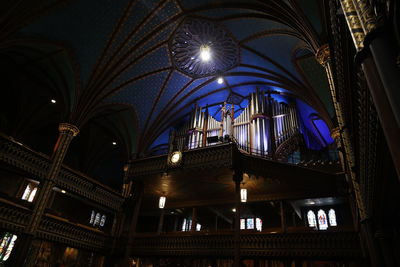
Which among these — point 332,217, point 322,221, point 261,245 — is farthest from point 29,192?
point 332,217

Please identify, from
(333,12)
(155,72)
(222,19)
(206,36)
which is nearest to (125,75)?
(155,72)

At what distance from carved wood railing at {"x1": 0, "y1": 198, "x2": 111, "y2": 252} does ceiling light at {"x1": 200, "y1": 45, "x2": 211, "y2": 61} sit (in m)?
11.3

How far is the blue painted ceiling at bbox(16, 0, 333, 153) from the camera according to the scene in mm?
11537

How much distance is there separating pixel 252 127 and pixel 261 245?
6533 millimetres

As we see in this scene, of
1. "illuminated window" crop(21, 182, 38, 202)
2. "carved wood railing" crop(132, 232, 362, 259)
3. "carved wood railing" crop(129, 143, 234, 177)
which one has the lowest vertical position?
"carved wood railing" crop(132, 232, 362, 259)

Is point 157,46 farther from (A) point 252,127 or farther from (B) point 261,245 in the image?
(B) point 261,245

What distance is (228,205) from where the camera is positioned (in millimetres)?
16172

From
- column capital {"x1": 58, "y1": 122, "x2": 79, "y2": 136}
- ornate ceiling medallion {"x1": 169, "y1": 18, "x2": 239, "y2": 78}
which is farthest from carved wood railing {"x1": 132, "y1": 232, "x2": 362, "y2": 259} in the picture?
ornate ceiling medallion {"x1": 169, "y1": 18, "x2": 239, "y2": 78}

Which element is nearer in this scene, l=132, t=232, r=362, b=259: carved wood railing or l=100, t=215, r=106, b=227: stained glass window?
l=132, t=232, r=362, b=259: carved wood railing

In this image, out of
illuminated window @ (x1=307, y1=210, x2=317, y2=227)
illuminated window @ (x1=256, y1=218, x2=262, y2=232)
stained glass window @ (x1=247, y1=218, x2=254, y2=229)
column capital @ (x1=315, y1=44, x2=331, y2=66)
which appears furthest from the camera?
stained glass window @ (x1=247, y1=218, x2=254, y2=229)

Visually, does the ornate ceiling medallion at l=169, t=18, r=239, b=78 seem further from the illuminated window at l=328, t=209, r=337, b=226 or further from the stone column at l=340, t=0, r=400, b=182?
the stone column at l=340, t=0, r=400, b=182

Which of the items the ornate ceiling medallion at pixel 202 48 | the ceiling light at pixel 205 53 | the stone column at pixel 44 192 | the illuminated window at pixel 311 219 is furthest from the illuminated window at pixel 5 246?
the illuminated window at pixel 311 219

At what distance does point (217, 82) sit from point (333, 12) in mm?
13308

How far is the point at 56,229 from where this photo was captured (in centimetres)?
1217
